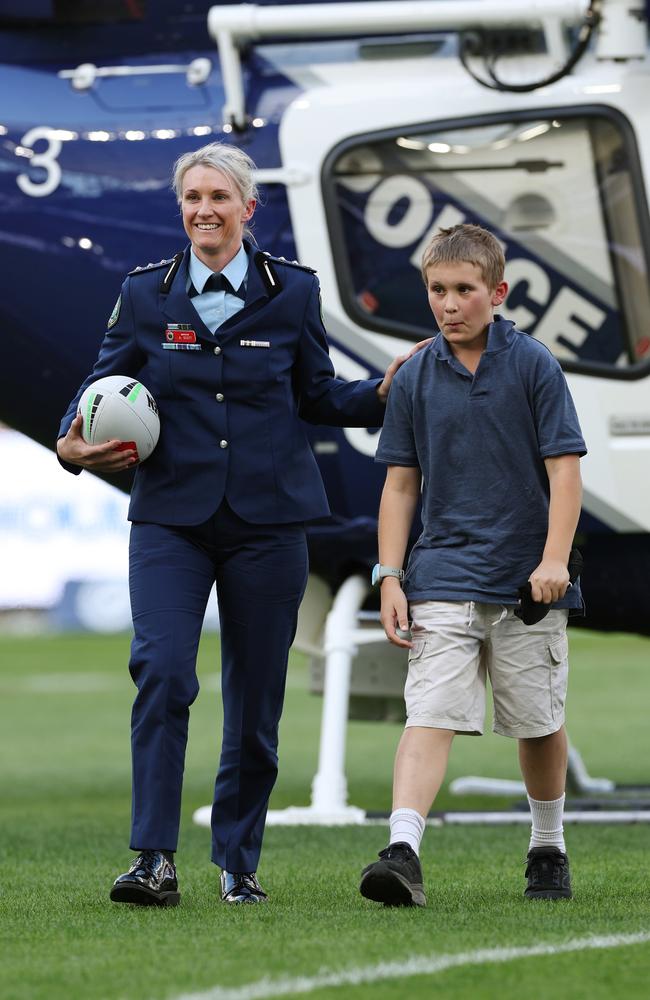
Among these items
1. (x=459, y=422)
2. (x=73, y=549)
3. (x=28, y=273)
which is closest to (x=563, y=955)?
(x=459, y=422)

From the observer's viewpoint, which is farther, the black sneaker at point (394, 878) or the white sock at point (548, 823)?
the white sock at point (548, 823)

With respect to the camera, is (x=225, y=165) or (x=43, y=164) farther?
(x=43, y=164)

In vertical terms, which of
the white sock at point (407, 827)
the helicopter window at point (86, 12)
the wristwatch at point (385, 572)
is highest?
the helicopter window at point (86, 12)

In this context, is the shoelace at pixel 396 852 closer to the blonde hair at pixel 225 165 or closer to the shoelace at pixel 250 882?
the shoelace at pixel 250 882

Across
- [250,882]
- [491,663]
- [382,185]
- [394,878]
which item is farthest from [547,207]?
[394,878]

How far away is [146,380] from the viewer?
461cm

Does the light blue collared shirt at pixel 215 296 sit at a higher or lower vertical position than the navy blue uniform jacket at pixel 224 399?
higher

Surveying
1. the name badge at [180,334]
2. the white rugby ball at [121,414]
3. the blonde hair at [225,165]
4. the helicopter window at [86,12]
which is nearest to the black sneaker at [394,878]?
the white rugby ball at [121,414]

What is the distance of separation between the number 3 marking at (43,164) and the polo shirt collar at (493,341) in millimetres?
2854

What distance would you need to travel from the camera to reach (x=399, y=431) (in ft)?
14.7

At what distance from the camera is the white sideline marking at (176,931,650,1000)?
3.18 metres

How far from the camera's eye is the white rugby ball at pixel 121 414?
4355mm

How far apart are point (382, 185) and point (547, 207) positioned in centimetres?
64

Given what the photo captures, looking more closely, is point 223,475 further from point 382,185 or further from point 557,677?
point 382,185
